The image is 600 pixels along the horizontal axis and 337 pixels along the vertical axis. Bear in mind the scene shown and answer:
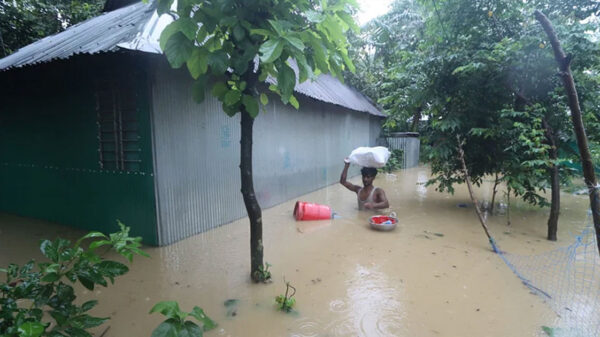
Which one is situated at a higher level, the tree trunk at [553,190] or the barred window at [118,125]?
the barred window at [118,125]

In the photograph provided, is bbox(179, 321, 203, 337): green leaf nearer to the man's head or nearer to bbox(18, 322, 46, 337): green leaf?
bbox(18, 322, 46, 337): green leaf

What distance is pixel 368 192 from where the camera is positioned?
6.41 metres

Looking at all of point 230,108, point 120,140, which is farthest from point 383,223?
point 120,140

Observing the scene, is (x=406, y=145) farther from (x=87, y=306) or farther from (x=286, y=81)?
(x=87, y=306)

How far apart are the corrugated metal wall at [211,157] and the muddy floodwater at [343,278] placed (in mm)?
432

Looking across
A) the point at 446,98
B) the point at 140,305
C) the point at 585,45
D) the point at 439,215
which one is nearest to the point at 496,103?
the point at 446,98

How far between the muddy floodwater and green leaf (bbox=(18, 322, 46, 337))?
1492 mm

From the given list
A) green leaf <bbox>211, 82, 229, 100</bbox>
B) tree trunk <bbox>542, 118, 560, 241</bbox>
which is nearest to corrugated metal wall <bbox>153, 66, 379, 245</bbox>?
green leaf <bbox>211, 82, 229, 100</bbox>

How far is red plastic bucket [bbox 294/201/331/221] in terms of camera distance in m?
5.87

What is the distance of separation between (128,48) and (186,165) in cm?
188

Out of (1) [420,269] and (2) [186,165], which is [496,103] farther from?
(2) [186,165]

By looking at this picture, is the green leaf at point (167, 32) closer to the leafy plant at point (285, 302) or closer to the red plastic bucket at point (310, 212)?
the leafy plant at point (285, 302)

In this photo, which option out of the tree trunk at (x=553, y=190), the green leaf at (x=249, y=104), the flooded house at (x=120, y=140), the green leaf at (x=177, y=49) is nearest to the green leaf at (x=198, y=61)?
the green leaf at (x=177, y=49)

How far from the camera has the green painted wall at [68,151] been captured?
13.8ft
